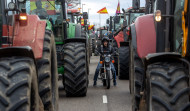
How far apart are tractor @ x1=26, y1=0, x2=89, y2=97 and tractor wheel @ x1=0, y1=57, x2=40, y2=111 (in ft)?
17.8

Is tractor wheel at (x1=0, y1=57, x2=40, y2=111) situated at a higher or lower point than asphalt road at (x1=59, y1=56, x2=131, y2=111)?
higher

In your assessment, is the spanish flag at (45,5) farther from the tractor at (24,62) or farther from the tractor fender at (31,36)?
the tractor fender at (31,36)

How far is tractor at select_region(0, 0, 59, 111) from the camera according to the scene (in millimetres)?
3910

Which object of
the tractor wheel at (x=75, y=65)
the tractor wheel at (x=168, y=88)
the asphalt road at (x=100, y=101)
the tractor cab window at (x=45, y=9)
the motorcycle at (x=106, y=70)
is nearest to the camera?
the tractor wheel at (x=168, y=88)

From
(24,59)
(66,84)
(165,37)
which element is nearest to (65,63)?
(66,84)

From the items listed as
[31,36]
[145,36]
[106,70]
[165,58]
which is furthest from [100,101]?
[165,58]

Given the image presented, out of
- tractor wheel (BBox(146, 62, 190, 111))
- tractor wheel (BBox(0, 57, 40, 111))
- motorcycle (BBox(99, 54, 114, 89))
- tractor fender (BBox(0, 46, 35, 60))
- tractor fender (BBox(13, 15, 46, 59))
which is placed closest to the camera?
tractor wheel (BBox(0, 57, 40, 111))

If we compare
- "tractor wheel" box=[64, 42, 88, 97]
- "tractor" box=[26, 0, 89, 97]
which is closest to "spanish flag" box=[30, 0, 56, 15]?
"tractor" box=[26, 0, 89, 97]

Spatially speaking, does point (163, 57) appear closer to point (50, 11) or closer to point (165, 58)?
point (165, 58)

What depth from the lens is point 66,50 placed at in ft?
33.1

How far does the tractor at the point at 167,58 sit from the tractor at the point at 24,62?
1.29 meters

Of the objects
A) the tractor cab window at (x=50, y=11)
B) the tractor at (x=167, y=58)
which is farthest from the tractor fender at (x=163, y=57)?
the tractor cab window at (x=50, y=11)

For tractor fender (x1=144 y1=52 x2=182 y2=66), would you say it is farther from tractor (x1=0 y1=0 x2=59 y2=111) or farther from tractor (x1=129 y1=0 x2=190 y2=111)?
tractor (x1=0 y1=0 x2=59 y2=111)

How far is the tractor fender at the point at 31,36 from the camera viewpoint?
568cm
